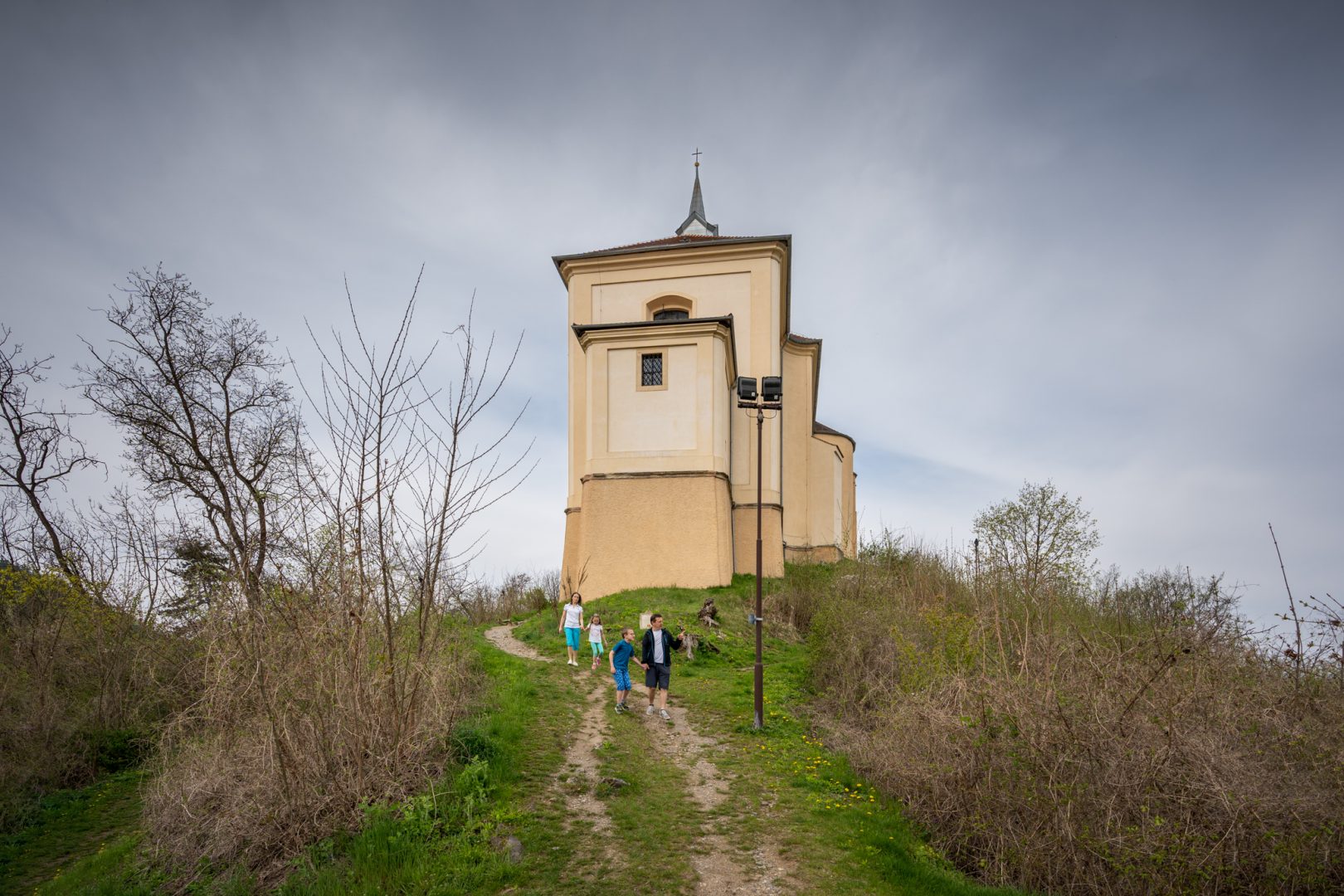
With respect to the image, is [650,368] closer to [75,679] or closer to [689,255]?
[689,255]

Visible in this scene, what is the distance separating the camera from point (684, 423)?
21.3m

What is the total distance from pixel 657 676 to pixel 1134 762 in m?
6.75

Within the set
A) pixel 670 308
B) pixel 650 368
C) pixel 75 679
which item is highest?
pixel 670 308

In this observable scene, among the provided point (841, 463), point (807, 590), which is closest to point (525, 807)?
point (807, 590)

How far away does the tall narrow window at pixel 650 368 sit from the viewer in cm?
2175

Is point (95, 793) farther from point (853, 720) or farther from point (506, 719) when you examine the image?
point (853, 720)

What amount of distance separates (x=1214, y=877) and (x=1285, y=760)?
1.33 metres

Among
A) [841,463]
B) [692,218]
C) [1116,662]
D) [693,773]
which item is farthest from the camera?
[692,218]

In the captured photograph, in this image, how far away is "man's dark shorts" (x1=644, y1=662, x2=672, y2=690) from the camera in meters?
11.6

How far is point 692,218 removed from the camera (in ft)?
108

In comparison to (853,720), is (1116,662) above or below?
above

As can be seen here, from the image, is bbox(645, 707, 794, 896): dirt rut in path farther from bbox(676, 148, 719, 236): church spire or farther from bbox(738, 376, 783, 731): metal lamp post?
bbox(676, 148, 719, 236): church spire

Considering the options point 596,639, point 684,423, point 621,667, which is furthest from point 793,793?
point 684,423

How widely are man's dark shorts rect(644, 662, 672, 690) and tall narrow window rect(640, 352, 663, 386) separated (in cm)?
1130
